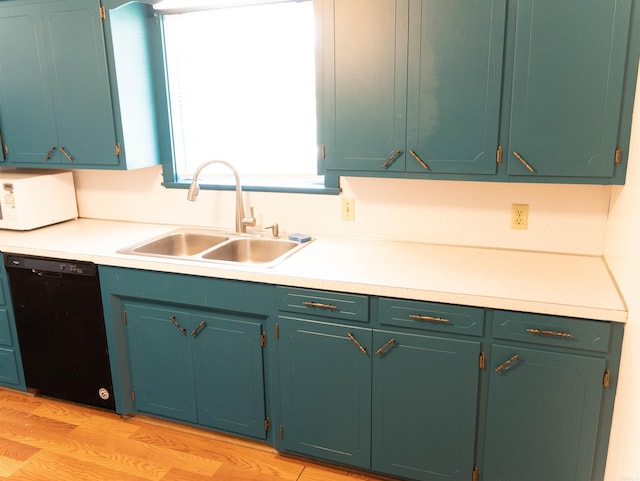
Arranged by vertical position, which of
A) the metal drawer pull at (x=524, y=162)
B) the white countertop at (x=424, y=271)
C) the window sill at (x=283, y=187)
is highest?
the metal drawer pull at (x=524, y=162)

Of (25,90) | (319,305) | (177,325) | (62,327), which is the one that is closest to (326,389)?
(319,305)

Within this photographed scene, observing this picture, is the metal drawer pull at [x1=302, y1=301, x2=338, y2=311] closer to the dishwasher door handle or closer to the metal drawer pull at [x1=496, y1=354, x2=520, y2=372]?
the metal drawer pull at [x1=496, y1=354, x2=520, y2=372]

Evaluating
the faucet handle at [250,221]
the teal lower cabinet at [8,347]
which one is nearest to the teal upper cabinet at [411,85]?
the faucet handle at [250,221]

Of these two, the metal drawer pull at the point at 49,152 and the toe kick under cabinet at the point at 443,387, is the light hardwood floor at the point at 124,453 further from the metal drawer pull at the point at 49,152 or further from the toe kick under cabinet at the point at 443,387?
the metal drawer pull at the point at 49,152

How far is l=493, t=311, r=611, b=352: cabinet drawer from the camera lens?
178cm

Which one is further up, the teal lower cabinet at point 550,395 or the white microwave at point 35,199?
the white microwave at point 35,199

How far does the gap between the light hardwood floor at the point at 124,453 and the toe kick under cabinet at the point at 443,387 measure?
0.20 meters

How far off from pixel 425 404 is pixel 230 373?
2.85ft

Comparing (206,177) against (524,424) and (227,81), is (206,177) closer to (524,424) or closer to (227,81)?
(227,81)

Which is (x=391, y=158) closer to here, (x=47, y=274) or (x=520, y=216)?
(x=520, y=216)

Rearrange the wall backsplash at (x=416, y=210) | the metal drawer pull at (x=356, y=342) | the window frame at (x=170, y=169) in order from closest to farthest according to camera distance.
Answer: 1. the metal drawer pull at (x=356, y=342)
2. the wall backsplash at (x=416, y=210)
3. the window frame at (x=170, y=169)

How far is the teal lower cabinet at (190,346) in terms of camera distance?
7.57ft

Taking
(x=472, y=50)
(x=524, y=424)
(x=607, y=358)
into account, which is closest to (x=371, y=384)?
(x=524, y=424)

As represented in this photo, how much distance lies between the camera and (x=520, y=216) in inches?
93.0
